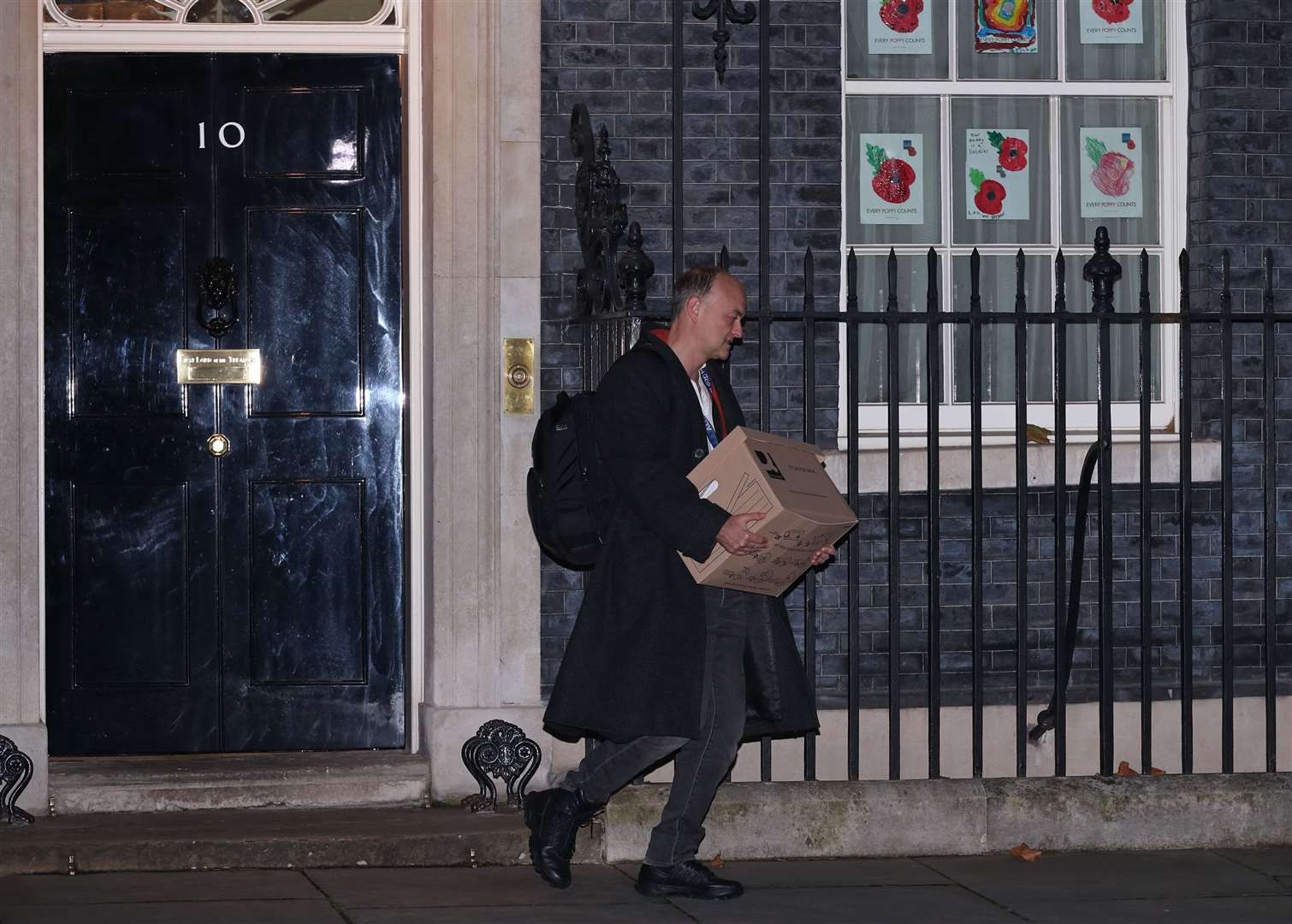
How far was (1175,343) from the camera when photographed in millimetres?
7418

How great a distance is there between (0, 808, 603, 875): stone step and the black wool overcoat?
2.66 feet

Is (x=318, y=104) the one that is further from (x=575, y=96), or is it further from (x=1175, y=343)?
(x=1175, y=343)

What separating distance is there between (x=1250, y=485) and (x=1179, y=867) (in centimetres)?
182

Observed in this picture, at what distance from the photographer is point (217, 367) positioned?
6.99 m

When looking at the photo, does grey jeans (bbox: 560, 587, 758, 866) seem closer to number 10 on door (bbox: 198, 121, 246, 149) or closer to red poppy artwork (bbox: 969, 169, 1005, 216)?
red poppy artwork (bbox: 969, 169, 1005, 216)

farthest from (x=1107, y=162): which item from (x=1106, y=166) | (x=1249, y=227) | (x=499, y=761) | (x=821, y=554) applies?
(x=499, y=761)

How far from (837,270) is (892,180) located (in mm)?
475

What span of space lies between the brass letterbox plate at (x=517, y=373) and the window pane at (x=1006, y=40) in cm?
211

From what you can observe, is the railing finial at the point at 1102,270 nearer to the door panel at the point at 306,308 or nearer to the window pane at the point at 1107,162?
the window pane at the point at 1107,162

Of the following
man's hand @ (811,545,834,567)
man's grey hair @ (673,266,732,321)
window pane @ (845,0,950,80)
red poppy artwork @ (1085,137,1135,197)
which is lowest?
man's hand @ (811,545,834,567)

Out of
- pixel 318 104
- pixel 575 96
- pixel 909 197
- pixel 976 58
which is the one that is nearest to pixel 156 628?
pixel 318 104

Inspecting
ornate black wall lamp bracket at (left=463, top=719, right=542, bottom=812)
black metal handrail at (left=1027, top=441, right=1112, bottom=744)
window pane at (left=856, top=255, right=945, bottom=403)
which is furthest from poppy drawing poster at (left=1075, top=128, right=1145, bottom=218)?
ornate black wall lamp bracket at (left=463, top=719, right=542, bottom=812)

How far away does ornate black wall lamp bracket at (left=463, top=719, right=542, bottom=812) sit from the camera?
6.66 m

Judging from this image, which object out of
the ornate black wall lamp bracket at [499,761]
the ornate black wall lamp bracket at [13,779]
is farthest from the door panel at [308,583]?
the ornate black wall lamp bracket at [13,779]
